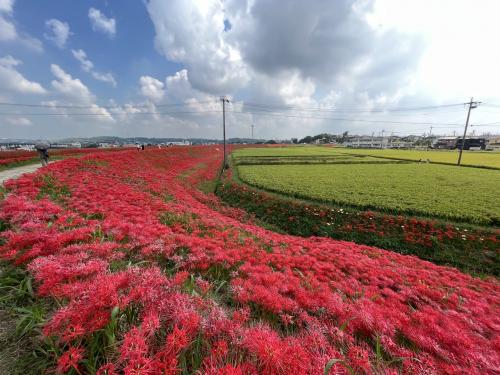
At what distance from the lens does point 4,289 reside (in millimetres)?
2666

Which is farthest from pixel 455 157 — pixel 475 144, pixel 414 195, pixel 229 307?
pixel 475 144

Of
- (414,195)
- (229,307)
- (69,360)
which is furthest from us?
(414,195)

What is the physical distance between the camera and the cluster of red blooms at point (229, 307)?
1.79 meters

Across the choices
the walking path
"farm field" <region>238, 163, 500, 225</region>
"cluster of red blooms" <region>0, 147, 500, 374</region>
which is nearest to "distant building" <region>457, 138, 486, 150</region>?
"farm field" <region>238, 163, 500, 225</region>

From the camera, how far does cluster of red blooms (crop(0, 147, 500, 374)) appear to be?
1.79m

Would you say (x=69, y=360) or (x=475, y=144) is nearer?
(x=69, y=360)

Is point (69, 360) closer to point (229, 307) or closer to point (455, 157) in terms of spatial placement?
point (229, 307)

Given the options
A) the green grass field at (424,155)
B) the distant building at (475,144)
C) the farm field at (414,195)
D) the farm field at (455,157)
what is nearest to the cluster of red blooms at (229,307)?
the farm field at (414,195)

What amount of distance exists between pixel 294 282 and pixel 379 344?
1.40m

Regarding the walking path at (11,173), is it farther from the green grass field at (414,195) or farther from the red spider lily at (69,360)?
the green grass field at (414,195)

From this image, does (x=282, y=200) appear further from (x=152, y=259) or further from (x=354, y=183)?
(x=152, y=259)

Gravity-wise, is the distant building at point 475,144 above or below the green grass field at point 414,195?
above

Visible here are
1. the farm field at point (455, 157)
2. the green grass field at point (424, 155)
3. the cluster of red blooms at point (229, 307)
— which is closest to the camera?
the cluster of red blooms at point (229, 307)

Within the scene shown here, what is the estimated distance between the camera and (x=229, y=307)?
2.88 metres
